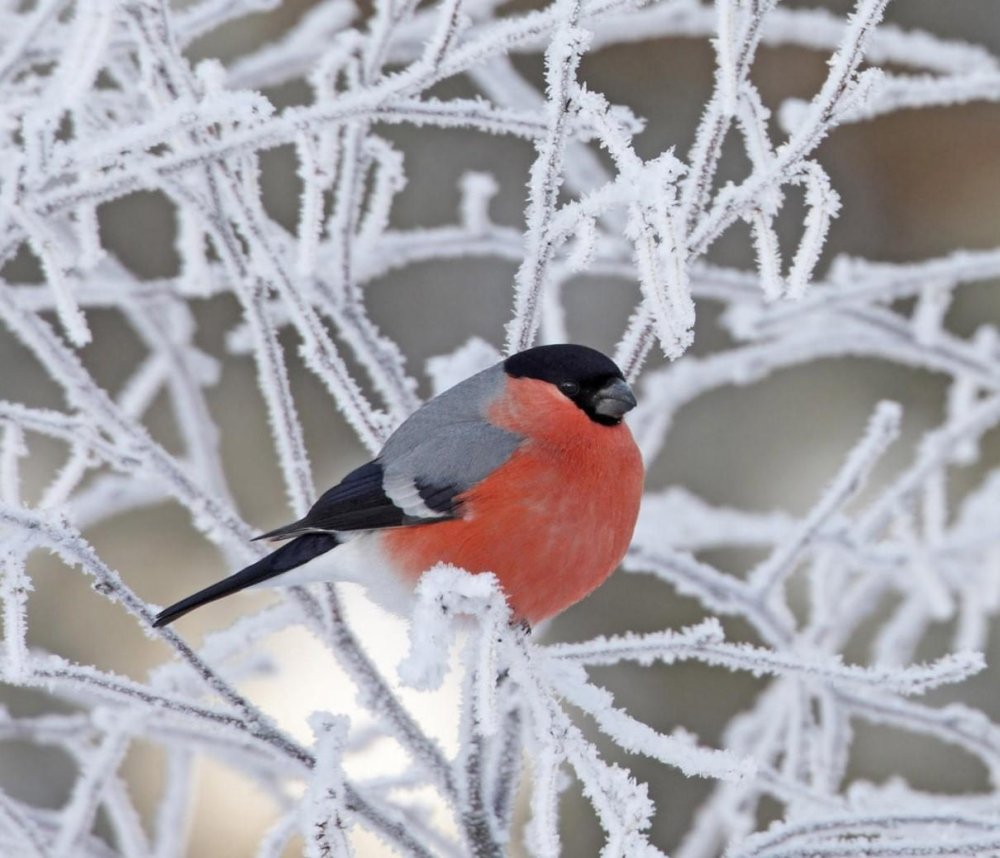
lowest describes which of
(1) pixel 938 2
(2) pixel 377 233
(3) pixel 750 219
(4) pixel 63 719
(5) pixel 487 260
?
(4) pixel 63 719

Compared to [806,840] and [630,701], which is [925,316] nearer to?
[806,840]

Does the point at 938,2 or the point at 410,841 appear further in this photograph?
the point at 938,2

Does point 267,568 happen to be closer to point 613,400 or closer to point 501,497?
point 501,497

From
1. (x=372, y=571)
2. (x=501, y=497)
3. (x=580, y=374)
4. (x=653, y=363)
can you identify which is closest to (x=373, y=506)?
(x=372, y=571)

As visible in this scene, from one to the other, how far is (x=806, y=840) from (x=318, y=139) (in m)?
1.16

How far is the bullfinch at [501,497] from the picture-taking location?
2139mm

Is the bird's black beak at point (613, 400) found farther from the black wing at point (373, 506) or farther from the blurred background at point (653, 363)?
the blurred background at point (653, 363)

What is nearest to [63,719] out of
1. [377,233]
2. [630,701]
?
[377,233]

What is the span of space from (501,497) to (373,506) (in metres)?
0.21

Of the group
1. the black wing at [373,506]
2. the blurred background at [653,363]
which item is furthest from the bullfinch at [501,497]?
the blurred background at [653,363]

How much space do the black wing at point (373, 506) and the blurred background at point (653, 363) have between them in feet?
7.28

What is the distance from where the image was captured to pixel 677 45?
532 cm

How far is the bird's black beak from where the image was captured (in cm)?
212

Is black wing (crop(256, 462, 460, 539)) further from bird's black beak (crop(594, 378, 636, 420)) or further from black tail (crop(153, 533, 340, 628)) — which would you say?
bird's black beak (crop(594, 378, 636, 420))
